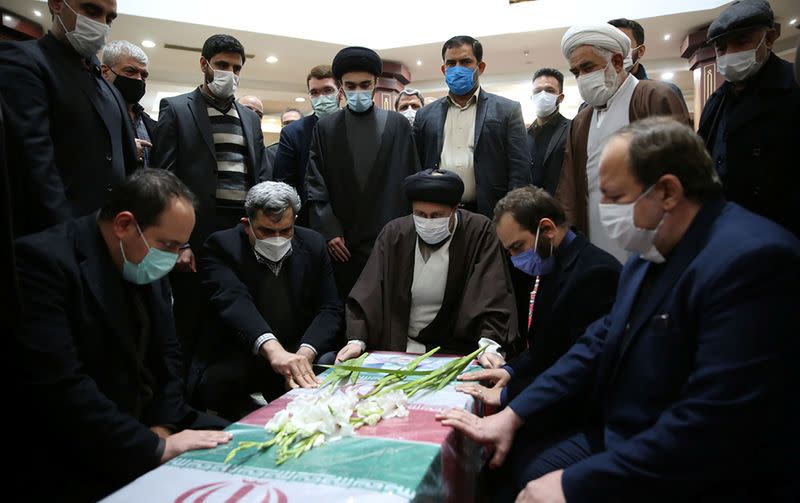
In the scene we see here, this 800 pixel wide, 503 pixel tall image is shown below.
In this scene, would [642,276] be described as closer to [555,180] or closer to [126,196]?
[126,196]

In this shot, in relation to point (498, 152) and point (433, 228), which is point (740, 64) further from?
point (433, 228)

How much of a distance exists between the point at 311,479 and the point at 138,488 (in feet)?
1.27

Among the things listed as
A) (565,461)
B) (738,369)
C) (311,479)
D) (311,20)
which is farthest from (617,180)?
(311,20)

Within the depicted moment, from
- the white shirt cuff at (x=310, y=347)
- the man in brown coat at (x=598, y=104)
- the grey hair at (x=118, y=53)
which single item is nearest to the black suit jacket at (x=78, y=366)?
the white shirt cuff at (x=310, y=347)

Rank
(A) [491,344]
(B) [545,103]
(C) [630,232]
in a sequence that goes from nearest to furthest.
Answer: (C) [630,232] → (A) [491,344] → (B) [545,103]

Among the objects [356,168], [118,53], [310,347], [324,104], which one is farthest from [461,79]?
[118,53]

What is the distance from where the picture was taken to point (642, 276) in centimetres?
161

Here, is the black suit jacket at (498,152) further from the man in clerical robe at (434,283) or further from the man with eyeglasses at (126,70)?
the man with eyeglasses at (126,70)

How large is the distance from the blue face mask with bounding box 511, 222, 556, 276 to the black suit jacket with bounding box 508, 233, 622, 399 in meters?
0.03

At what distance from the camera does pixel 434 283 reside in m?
2.92

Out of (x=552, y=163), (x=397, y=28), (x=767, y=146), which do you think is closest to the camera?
(x=767, y=146)

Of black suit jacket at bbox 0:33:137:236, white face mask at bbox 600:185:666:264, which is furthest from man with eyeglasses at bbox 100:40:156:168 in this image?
white face mask at bbox 600:185:666:264

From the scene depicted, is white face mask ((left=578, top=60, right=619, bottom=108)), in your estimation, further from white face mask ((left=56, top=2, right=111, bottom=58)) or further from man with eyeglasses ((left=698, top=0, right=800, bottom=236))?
white face mask ((left=56, top=2, right=111, bottom=58))

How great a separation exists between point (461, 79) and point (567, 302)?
1850 millimetres
